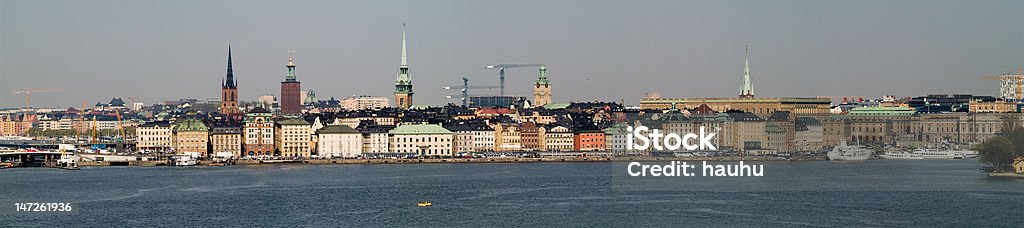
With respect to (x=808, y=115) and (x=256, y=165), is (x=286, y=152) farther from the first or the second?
(x=808, y=115)

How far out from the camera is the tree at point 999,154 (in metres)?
41.7

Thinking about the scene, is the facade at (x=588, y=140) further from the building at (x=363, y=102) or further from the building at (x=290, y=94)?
the building at (x=363, y=102)

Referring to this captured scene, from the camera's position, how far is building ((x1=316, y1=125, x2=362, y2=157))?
2166 inches

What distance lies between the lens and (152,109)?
107m

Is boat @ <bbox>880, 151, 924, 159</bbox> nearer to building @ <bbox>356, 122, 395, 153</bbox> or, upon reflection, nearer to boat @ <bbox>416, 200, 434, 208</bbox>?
building @ <bbox>356, 122, 395, 153</bbox>

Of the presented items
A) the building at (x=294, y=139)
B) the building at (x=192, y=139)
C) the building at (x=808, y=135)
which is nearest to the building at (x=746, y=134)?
the building at (x=808, y=135)

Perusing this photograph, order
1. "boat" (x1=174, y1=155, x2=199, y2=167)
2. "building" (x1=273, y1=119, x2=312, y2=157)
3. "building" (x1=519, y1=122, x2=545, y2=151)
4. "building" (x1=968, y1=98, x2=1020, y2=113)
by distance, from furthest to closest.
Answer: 1. "building" (x1=968, y1=98, x2=1020, y2=113)
2. "building" (x1=519, y1=122, x2=545, y2=151)
3. "building" (x1=273, y1=119, x2=312, y2=157)
4. "boat" (x1=174, y1=155, x2=199, y2=167)

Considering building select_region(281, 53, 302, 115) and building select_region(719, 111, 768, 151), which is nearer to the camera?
building select_region(719, 111, 768, 151)

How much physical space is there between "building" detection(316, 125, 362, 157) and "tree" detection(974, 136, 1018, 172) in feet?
61.8

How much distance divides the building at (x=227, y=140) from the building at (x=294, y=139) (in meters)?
1.16

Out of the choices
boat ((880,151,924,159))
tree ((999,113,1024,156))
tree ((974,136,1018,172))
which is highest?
tree ((999,113,1024,156))

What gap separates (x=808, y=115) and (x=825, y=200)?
35.5m

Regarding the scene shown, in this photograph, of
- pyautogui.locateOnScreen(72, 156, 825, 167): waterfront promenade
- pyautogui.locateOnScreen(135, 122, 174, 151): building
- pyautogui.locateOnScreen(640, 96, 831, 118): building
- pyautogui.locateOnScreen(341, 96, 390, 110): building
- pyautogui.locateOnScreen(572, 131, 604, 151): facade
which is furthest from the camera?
pyautogui.locateOnScreen(341, 96, 390, 110): building

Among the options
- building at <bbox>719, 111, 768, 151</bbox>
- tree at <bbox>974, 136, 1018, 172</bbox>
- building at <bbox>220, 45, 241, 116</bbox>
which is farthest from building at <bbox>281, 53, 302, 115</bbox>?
tree at <bbox>974, 136, 1018, 172</bbox>
